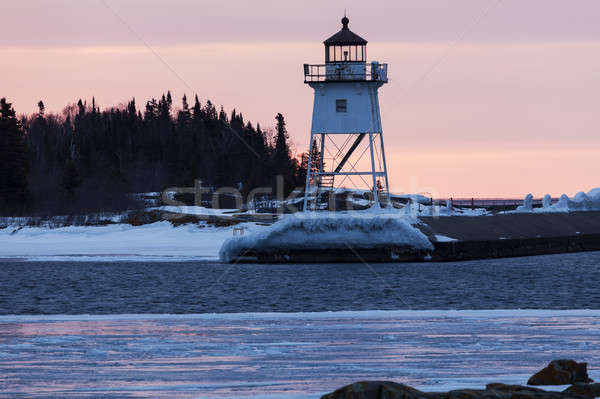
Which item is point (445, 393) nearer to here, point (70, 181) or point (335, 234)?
point (335, 234)

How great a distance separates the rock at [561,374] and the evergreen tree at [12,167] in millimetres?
72189

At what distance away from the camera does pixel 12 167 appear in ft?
264

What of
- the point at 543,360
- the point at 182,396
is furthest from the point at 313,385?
the point at 543,360

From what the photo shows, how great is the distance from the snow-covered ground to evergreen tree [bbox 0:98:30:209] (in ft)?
211

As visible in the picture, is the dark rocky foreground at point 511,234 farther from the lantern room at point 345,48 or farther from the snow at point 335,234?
the lantern room at point 345,48

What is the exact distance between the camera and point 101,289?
28625 millimetres

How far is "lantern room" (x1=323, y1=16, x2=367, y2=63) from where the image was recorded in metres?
45.8

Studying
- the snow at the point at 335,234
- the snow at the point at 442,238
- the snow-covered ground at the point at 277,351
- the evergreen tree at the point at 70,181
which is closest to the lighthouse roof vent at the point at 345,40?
the snow at the point at 335,234

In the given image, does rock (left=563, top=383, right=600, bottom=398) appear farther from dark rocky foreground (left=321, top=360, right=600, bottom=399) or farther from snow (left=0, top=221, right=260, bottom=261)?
snow (left=0, top=221, right=260, bottom=261)

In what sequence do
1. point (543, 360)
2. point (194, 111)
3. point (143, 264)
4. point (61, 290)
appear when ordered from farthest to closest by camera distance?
point (194, 111) < point (143, 264) < point (61, 290) < point (543, 360)

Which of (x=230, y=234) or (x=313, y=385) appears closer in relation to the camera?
(x=313, y=385)

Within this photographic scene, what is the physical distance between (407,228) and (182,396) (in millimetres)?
31386

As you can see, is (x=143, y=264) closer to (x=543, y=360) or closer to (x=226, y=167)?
(x=543, y=360)

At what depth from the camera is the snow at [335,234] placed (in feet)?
135
